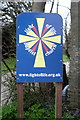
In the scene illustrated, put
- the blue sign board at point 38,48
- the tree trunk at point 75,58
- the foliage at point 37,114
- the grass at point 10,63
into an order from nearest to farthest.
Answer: the blue sign board at point 38,48, the foliage at point 37,114, the tree trunk at point 75,58, the grass at point 10,63

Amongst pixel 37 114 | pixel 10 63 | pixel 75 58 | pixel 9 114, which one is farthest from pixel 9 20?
pixel 37 114

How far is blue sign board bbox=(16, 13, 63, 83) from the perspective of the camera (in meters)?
3.27

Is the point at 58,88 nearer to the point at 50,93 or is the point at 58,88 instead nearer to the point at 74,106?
the point at 74,106

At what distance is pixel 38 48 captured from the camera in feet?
10.8

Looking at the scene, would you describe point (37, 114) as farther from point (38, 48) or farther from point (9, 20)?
point (9, 20)

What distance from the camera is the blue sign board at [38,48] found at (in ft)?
10.7

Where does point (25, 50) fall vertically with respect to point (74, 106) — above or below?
above

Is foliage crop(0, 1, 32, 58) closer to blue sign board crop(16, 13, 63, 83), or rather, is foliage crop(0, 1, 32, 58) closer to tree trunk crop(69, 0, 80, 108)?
tree trunk crop(69, 0, 80, 108)

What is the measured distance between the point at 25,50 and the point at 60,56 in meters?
0.52

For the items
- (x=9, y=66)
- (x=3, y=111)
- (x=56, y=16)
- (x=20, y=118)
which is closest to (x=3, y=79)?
(x=9, y=66)

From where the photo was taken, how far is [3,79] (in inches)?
245

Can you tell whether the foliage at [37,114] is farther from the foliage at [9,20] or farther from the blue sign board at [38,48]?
the foliage at [9,20]

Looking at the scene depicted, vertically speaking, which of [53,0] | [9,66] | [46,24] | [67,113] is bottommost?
[67,113]

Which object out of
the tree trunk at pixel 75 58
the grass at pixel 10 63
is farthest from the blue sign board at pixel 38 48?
the grass at pixel 10 63
